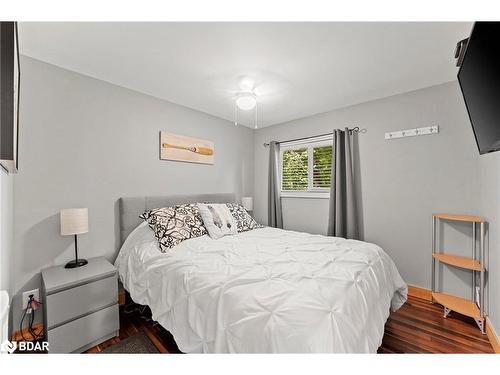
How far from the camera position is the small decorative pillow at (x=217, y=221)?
7.97 feet

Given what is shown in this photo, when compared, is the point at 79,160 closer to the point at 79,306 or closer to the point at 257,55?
the point at 79,306

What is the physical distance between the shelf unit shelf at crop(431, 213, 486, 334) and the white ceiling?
4.85 feet

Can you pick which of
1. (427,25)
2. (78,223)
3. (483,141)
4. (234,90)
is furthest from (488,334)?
(78,223)

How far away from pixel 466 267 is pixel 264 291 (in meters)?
2.13

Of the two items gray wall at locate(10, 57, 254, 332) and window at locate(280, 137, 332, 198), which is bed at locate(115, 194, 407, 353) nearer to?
gray wall at locate(10, 57, 254, 332)

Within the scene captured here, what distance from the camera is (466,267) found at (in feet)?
6.76

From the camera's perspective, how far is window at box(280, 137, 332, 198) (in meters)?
3.39

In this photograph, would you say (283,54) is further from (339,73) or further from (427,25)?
(427,25)

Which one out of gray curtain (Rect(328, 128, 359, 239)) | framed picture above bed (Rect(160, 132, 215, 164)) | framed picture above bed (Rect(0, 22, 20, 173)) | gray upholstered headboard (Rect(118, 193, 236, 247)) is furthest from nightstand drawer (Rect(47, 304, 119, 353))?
gray curtain (Rect(328, 128, 359, 239))

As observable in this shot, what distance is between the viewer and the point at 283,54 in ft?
6.04

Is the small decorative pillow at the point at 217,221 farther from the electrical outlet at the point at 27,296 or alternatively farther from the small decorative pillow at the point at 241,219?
the electrical outlet at the point at 27,296

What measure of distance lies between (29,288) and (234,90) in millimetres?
2702

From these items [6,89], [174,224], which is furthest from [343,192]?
[6,89]

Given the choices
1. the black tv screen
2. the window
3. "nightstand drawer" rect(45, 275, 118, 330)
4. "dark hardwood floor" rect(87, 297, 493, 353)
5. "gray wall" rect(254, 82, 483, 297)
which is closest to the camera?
the black tv screen
